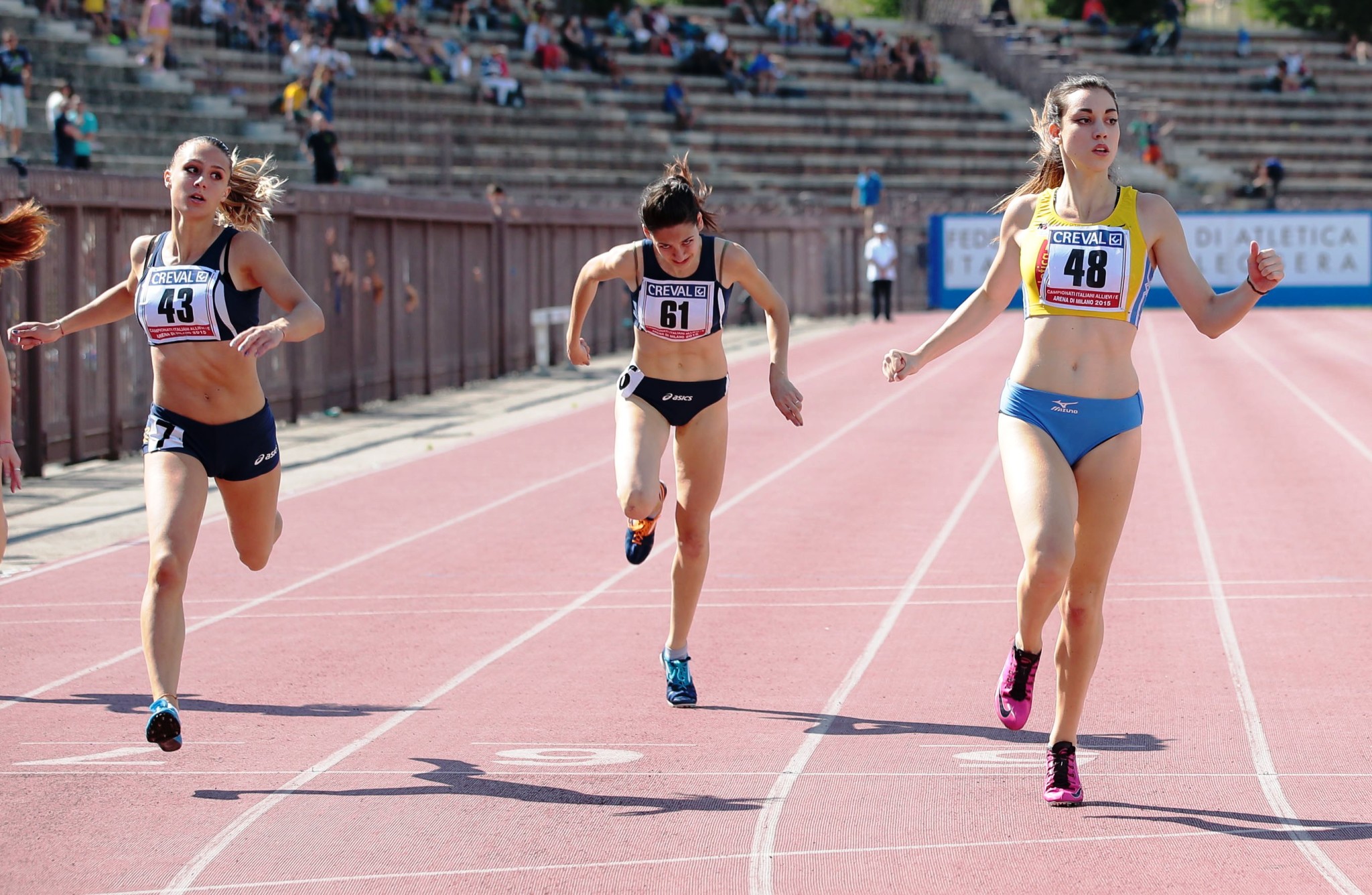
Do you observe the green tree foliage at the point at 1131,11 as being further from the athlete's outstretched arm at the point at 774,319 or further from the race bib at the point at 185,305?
the race bib at the point at 185,305

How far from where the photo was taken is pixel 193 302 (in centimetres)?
624

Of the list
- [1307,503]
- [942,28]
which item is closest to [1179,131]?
[942,28]

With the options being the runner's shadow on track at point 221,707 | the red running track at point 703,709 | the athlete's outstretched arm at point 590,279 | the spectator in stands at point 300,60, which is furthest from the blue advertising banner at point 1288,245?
the runner's shadow on track at point 221,707

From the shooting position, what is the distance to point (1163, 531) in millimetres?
11828

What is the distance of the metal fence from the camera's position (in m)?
14.7

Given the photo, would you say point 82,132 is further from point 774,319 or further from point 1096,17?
point 1096,17

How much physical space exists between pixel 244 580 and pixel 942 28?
48.7 meters

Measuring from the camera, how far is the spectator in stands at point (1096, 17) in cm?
5741

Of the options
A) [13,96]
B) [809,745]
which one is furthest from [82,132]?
[809,745]

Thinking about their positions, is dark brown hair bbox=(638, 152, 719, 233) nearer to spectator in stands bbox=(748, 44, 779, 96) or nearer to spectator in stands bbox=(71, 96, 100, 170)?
spectator in stands bbox=(71, 96, 100, 170)

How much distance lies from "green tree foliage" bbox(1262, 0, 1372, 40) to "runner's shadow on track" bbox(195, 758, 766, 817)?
215 ft

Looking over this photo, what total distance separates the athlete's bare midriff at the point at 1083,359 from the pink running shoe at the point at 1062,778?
1092 millimetres

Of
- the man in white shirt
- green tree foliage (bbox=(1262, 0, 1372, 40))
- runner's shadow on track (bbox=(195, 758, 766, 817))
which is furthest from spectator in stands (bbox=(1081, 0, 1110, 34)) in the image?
runner's shadow on track (bbox=(195, 758, 766, 817))

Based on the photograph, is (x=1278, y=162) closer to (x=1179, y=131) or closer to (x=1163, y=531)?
(x=1179, y=131)
